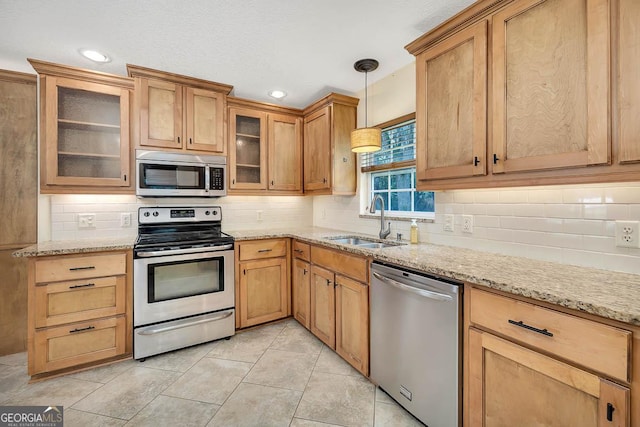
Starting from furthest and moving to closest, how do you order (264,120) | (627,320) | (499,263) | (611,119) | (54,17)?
(264,120), (54,17), (499,263), (611,119), (627,320)

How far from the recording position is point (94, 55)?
224cm

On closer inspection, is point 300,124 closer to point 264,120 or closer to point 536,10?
point 264,120

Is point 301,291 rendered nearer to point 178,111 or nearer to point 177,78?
point 178,111

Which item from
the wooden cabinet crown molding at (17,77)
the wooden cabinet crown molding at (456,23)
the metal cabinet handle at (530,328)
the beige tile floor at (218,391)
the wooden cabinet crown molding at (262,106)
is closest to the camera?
the metal cabinet handle at (530,328)

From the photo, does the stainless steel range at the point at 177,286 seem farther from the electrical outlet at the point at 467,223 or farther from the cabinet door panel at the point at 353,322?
the electrical outlet at the point at 467,223

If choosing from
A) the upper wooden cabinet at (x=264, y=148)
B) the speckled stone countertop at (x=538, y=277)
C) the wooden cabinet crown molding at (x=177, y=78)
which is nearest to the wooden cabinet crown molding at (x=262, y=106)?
the upper wooden cabinet at (x=264, y=148)

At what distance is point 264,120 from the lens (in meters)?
3.24

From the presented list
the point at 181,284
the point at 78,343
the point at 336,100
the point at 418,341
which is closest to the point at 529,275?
the point at 418,341

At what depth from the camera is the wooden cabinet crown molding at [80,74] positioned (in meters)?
2.28

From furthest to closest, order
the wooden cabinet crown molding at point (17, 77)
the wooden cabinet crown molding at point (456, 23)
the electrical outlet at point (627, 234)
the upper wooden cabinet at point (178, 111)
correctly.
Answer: the upper wooden cabinet at point (178, 111)
the wooden cabinet crown molding at point (17, 77)
the wooden cabinet crown molding at point (456, 23)
the electrical outlet at point (627, 234)

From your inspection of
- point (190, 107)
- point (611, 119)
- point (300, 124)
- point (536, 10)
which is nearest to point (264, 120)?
point (300, 124)

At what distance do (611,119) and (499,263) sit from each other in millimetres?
781

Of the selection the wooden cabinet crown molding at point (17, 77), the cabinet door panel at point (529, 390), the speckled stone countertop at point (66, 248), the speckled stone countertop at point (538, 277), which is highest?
the wooden cabinet crown molding at point (17, 77)

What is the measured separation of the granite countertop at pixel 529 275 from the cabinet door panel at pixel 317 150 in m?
1.15
